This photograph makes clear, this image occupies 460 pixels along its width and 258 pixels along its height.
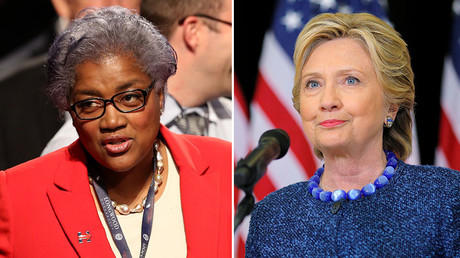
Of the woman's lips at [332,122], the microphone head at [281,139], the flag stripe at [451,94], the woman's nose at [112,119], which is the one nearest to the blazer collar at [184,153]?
the woman's nose at [112,119]

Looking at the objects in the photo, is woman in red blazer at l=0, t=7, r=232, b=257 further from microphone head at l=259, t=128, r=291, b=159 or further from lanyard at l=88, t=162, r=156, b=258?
microphone head at l=259, t=128, r=291, b=159

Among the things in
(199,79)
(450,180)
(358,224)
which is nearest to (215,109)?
(199,79)

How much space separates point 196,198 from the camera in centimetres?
289

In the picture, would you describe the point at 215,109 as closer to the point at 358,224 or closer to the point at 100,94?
the point at 100,94

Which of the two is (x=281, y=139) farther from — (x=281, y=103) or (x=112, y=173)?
(x=112, y=173)

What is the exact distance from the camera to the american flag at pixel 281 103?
9.77 feet

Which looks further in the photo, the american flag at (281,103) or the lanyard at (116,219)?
the american flag at (281,103)

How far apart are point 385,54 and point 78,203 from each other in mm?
1512

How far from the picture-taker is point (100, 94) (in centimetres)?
268

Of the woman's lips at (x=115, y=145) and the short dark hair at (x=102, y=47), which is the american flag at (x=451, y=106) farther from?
the woman's lips at (x=115, y=145)

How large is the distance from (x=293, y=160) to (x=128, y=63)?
3.06 feet

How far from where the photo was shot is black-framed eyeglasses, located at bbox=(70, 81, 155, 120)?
2684 millimetres

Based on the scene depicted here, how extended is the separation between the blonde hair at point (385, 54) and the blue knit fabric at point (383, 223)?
17cm

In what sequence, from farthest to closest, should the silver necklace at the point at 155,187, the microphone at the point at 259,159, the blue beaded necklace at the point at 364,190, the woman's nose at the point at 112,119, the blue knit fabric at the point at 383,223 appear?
the silver necklace at the point at 155,187 < the woman's nose at the point at 112,119 < the blue beaded necklace at the point at 364,190 < the blue knit fabric at the point at 383,223 < the microphone at the point at 259,159
